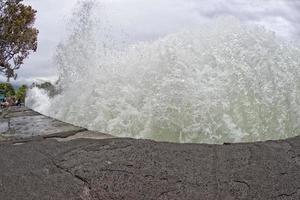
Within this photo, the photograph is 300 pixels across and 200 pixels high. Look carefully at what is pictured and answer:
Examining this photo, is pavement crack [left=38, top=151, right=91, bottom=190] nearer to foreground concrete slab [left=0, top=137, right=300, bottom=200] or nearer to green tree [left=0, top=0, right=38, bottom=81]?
foreground concrete slab [left=0, top=137, right=300, bottom=200]

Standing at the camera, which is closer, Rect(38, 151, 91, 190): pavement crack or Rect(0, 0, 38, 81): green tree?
Rect(38, 151, 91, 190): pavement crack

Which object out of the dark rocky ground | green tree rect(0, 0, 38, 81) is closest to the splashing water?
the dark rocky ground

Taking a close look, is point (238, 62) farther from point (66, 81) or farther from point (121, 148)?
point (66, 81)

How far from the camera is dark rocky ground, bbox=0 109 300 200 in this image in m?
1.79

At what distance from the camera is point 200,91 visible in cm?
253

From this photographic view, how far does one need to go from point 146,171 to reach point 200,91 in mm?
854

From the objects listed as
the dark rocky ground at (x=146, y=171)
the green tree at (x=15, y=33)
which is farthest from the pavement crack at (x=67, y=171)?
the green tree at (x=15, y=33)

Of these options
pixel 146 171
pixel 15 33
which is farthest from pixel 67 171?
pixel 15 33

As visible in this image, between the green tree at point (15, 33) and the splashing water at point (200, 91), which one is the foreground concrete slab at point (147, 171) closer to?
the splashing water at point (200, 91)

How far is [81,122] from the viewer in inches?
109

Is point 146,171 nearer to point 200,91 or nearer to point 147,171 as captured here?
point 147,171

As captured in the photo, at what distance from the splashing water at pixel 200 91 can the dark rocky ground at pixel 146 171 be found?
0.38 metres

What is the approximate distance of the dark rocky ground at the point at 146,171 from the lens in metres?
1.79

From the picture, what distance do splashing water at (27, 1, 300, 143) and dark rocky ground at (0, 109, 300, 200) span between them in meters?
0.38
